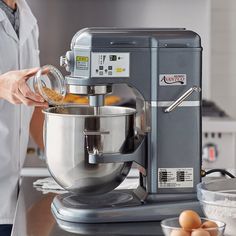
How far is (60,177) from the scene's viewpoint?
6.29 feet

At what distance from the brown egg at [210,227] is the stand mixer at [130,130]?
1.06 ft

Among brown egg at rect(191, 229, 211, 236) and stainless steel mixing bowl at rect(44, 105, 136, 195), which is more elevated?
stainless steel mixing bowl at rect(44, 105, 136, 195)

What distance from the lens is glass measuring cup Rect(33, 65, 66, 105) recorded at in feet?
6.39

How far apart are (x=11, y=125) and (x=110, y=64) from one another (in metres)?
0.84

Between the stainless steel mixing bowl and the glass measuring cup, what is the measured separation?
6 centimetres

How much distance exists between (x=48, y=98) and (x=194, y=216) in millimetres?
553

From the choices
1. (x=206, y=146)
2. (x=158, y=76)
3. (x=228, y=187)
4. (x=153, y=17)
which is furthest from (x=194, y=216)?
(x=153, y=17)

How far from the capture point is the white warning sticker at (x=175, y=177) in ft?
6.52

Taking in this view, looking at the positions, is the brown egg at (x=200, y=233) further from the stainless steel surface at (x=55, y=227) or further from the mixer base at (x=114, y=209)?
the mixer base at (x=114, y=209)

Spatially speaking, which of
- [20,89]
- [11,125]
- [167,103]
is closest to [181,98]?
[167,103]

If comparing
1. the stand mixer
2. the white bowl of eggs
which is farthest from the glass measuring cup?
the white bowl of eggs

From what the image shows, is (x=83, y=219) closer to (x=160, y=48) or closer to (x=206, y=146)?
(x=160, y=48)

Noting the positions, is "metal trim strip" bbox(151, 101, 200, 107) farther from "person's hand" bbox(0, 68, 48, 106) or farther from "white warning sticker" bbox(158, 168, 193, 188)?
"person's hand" bbox(0, 68, 48, 106)

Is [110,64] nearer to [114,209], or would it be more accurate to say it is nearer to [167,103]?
[167,103]
